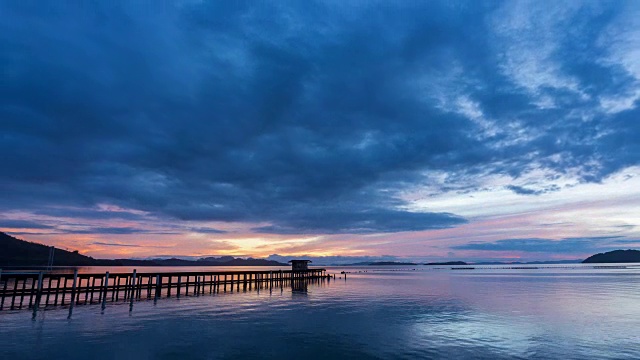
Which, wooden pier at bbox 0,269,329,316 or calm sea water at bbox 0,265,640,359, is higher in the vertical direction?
wooden pier at bbox 0,269,329,316

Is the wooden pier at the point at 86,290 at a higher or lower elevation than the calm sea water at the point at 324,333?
higher

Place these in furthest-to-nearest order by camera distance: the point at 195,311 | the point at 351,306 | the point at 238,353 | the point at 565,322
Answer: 1. the point at 351,306
2. the point at 195,311
3. the point at 565,322
4. the point at 238,353

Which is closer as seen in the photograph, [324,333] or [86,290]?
[324,333]

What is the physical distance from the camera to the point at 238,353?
63.7ft

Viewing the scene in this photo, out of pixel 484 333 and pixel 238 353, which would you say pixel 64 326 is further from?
pixel 484 333

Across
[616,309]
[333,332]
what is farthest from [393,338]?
[616,309]

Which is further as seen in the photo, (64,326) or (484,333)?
(64,326)

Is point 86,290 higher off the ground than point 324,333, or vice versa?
point 86,290

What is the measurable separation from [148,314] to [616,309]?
43889 mm

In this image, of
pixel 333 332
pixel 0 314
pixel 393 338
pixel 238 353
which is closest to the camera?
pixel 238 353

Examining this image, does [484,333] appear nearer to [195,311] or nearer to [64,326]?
[195,311]

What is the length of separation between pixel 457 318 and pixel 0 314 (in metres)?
37.9

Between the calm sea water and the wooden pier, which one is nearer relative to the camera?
the calm sea water

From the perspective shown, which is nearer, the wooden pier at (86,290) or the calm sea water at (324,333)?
the calm sea water at (324,333)
